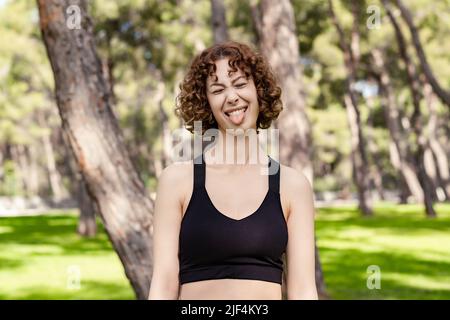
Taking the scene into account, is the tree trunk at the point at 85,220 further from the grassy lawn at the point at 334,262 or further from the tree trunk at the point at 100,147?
the tree trunk at the point at 100,147

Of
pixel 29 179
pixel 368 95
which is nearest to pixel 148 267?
pixel 368 95

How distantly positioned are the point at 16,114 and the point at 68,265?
29858 millimetres

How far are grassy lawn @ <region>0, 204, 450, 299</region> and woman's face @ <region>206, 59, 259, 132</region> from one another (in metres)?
9.01

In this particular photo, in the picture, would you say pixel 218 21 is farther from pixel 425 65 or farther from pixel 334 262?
pixel 334 262

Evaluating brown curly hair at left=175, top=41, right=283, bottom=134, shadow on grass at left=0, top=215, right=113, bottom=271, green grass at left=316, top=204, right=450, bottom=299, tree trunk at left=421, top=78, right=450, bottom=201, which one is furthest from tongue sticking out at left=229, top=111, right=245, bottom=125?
tree trunk at left=421, top=78, right=450, bottom=201

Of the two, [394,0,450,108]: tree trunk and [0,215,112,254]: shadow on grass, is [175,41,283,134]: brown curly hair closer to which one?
[394,0,450,108]: tree trunk

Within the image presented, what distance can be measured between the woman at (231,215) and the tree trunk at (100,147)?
3462 millimetres

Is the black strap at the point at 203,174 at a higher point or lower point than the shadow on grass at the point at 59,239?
higher

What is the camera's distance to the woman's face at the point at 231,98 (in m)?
2.63

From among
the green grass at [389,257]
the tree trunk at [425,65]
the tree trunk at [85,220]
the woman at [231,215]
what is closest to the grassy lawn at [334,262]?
the green grass at [389,257]

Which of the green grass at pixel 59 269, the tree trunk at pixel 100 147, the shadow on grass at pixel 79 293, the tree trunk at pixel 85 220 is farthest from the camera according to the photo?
the tree trunk at pixel 85 220

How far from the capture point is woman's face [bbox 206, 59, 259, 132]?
263 cm

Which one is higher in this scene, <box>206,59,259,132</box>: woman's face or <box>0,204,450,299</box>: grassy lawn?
<box>206,59,259,132</box>: woman's face
